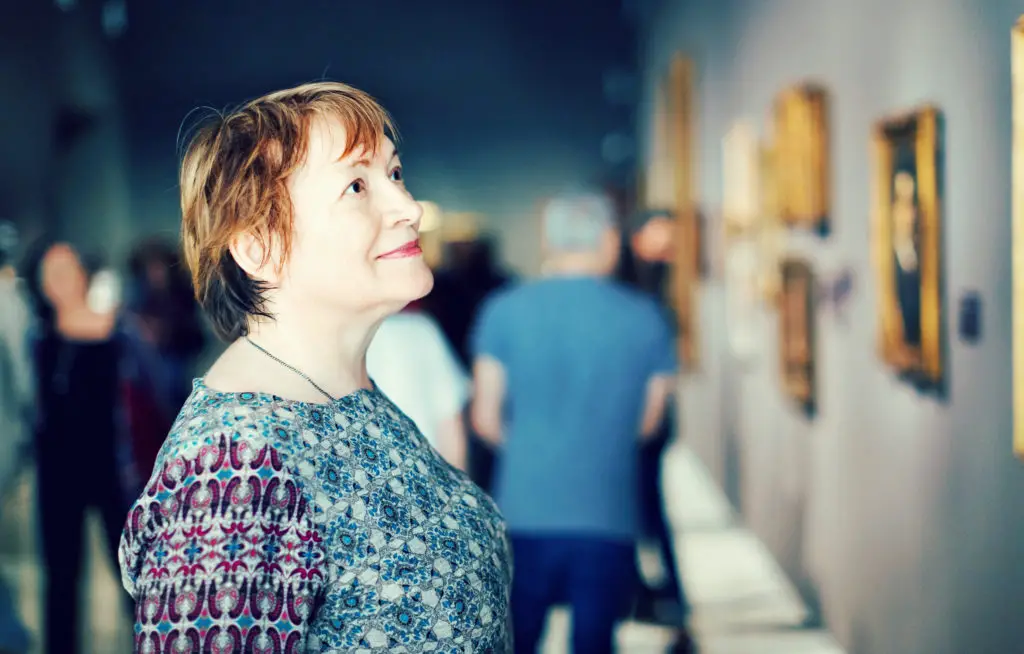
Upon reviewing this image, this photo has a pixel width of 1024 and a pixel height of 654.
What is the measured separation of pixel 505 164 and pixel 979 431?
40.7 ft

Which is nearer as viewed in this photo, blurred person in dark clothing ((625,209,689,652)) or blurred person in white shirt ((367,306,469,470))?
blurred person in white shirt ((367,306,469,470))

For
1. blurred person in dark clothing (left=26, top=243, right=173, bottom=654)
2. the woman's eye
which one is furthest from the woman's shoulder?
blurred person in dark clothing (left=26, top=243, right=173, bottom=654)

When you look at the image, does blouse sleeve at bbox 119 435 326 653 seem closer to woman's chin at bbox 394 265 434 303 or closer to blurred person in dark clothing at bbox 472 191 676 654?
woman's chin at bbox 394 265 434 303

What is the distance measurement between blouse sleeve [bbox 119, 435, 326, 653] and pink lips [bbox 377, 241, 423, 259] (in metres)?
0.37

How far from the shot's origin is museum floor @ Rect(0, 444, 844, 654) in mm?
5750

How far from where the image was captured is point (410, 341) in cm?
434

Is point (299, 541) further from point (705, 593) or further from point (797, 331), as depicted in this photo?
point (705, 593)

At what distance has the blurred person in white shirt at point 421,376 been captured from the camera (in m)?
4.32

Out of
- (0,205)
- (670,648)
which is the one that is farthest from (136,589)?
(0,205)

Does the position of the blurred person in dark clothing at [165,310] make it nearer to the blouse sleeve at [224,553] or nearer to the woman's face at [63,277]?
the woman's face at [63,277]

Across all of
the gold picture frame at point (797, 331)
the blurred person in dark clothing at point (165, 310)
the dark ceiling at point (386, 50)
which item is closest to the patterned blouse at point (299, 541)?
the gold picture frame at point (797, 331)

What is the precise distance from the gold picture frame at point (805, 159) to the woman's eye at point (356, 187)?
4067 mm

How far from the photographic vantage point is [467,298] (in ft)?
26.7

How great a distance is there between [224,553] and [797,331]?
484 cm
